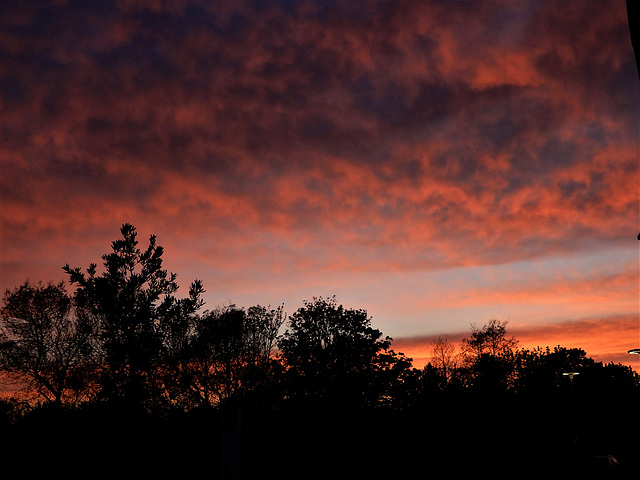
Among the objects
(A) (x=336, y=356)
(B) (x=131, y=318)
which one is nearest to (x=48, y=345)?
(B) (x=131, y=318)

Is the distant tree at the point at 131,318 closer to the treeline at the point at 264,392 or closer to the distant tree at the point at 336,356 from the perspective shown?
the treeline at the point at 264,392

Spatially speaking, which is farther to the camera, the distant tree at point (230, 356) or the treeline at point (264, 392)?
the distant tree at point (230, 356)

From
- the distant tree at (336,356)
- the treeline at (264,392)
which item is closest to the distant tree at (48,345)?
the treeline at (264,392)

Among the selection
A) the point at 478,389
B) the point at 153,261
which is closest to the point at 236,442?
the point at 153,261

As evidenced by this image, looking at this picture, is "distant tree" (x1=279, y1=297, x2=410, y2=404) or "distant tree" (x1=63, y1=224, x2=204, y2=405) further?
"distant tree" (x1=279, y1=297, x2=410, y2=404)

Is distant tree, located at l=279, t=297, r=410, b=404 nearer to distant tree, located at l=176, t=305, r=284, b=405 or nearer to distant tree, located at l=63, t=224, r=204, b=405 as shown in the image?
distant tree, located at l=176, t=305, r=284, b=405

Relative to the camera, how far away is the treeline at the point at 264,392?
38281mm

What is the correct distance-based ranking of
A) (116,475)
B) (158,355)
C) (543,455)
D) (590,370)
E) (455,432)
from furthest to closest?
(590,370) < (455,432) < (543,455) < (158,355) < (116,475)

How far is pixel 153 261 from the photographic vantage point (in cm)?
4009

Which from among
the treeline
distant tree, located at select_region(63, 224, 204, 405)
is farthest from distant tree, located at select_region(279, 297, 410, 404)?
distant tree, located at select_region(63, 224, 204, 405)

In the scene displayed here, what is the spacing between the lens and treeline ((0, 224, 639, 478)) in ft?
126

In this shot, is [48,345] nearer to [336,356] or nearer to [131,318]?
[131,318]

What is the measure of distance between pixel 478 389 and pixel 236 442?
198 feet

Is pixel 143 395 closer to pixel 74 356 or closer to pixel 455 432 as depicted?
pixel 74 356
